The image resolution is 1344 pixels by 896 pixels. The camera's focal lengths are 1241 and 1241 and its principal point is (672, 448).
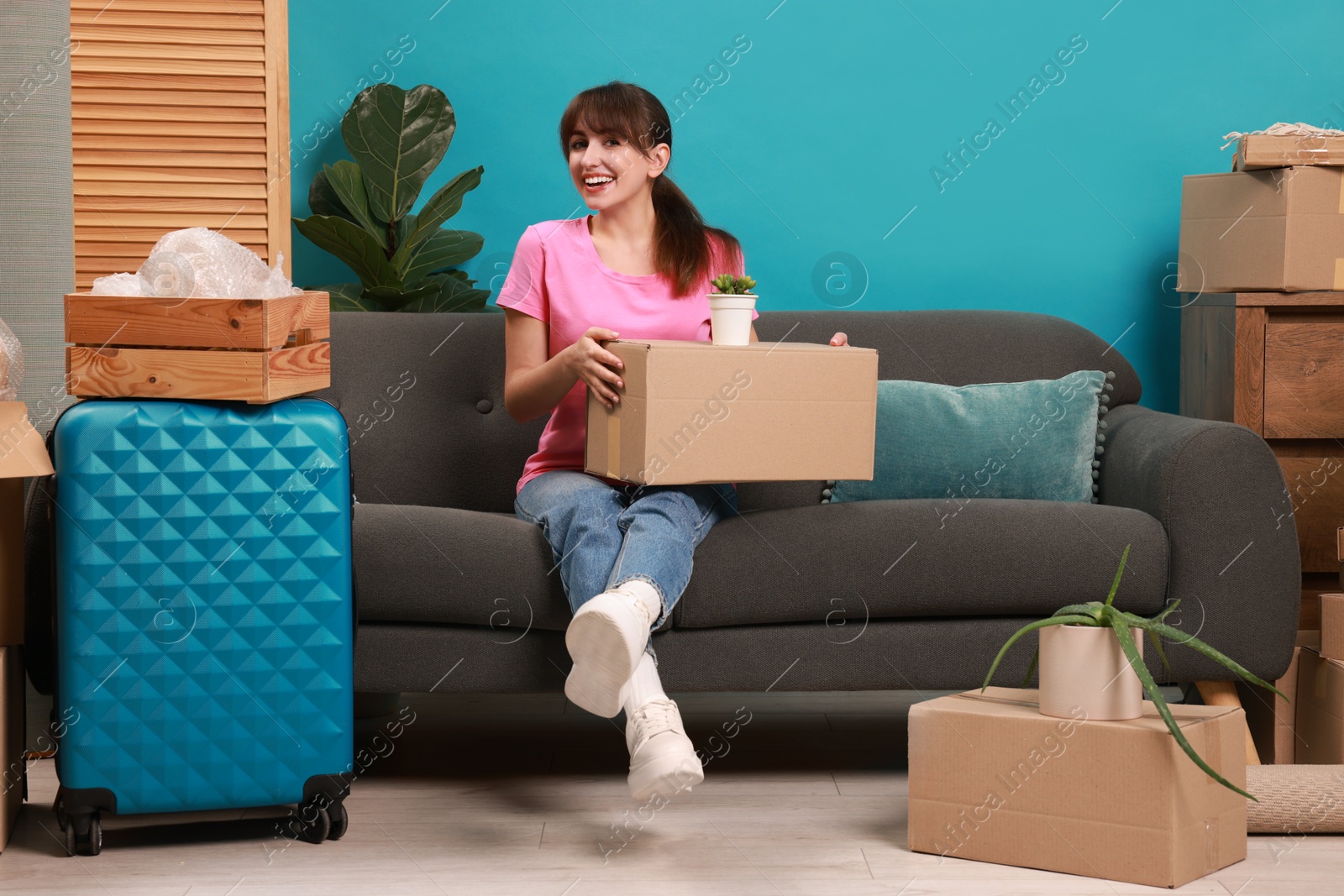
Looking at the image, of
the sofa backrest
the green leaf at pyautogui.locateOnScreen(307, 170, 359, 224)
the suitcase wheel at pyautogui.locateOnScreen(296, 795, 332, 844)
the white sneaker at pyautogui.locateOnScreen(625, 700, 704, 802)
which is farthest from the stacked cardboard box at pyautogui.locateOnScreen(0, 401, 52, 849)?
the green leaf at pyautogui.locateOnScreen(307, 170, 359, 224)

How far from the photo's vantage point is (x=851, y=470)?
1.84 metres

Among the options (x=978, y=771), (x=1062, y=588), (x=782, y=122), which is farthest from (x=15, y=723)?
(x=782, y=122)

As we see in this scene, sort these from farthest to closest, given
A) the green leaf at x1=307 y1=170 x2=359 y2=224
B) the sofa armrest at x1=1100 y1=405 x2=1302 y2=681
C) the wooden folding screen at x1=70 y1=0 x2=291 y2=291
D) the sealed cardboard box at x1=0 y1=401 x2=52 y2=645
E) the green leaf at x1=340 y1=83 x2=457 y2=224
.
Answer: the green leaf at x1=307 y1=170 x2=359 y2=224 < the green leaf at x1=340 y1=83 x2=457 y2=224 < the wooden folding screen at x1=70 y1=0 x2=291 y2=291 < the sofa armrest at x1=1100 y1=405 x2=1302 y2=681 < the sealed cardboard box at x1=0 y1=401 x2=52 y2=645

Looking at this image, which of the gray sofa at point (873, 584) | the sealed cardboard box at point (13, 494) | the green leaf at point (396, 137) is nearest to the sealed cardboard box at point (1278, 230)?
the gray sofa at point (873, 584)

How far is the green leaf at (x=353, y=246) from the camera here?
2.78 meters

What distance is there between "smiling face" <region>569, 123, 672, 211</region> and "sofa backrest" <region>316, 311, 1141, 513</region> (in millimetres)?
426

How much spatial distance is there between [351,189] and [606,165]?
103cm

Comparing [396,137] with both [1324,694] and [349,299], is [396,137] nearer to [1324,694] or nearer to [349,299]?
[349,299]

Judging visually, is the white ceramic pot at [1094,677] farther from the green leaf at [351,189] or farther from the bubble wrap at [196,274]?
the green leaf at [351,189]

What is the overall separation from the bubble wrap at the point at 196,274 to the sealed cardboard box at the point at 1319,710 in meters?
1.61

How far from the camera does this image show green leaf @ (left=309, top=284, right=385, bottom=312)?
9.36 feet

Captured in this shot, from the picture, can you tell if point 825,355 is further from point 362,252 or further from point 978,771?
point 362,252

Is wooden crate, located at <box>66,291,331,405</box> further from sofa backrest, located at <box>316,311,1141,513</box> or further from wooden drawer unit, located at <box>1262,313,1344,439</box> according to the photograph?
wooden drawer unit, located at <box>1262,313,1344,439</box>

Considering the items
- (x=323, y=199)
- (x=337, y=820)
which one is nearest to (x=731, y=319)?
(x=337, y=820)
